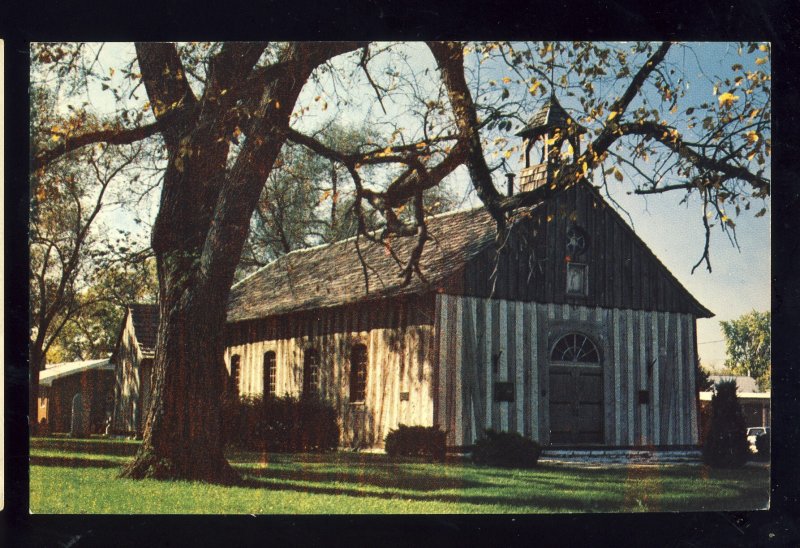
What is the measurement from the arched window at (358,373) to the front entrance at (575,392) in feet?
7.78

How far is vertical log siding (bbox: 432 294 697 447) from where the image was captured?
13539mm

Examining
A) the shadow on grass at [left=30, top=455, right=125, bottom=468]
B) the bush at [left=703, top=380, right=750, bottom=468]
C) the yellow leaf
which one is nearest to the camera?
the shadow on grass at [left=30, top=455, right=125, bottom=468]

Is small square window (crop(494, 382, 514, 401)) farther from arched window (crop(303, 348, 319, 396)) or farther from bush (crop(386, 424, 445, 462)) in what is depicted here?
arched window (crop(303, 348, 319, 396))

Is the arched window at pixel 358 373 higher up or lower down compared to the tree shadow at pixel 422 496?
higher up

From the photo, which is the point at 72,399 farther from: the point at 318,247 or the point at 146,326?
the point at 318,247

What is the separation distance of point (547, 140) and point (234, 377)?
4.77 meters

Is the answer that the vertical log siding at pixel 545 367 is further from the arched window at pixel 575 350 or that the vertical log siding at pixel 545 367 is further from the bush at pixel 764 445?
the bush at pixel 764 445

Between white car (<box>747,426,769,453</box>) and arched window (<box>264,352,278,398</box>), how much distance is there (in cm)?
603

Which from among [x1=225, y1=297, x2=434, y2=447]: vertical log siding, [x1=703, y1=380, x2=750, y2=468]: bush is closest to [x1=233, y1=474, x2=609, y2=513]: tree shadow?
[x1=225, y1=297, x2=434, y2=447]: vertical log siding

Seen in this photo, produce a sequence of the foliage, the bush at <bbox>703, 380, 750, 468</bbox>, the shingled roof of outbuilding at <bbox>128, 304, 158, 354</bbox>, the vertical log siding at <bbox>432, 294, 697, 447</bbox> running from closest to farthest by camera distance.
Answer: the vertical log siding at <bbox>432, 294, 697, 447</bbox>
the shingled roof of outbuilding at <bbox>128, 304, 158, 354</bbox>
the bush at <bbox>703, 380, 750, 468</bbox>
the foliage

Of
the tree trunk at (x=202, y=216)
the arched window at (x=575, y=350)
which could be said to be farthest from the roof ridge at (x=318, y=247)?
the arched window at (x=575, y=350)

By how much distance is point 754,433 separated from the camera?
1427 centimetres

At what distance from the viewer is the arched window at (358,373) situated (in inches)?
535

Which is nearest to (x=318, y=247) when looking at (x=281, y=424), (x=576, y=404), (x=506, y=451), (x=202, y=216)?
(x=202, y=216)
